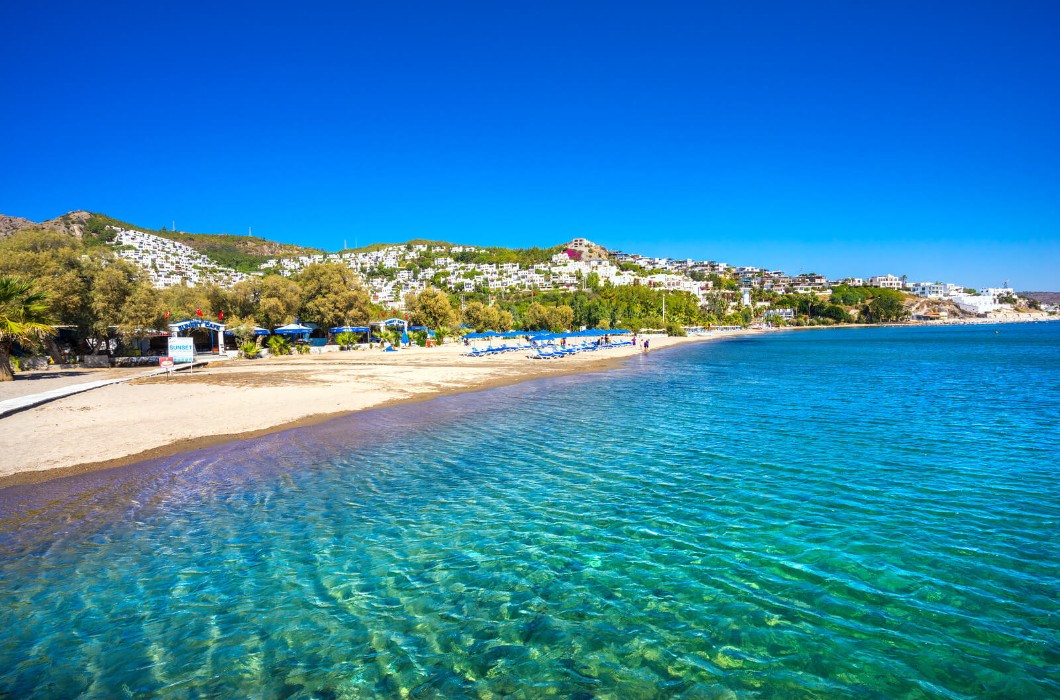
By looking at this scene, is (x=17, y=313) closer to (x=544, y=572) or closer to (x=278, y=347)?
(x=278, y=347)

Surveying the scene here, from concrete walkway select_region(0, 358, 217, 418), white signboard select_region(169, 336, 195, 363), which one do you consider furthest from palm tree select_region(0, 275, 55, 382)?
white signboard select_region(169, 336, 195, 363)

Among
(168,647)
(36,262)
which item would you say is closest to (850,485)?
(168,647)

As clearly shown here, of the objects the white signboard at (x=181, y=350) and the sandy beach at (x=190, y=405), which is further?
the white signboard at (x=181, y=350)

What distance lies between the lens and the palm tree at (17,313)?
23219 mm

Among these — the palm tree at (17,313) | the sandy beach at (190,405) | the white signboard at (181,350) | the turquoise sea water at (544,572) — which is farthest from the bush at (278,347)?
the turquoise sea water at (544,572)

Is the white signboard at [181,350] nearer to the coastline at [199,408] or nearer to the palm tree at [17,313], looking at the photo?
the coastline at [199,408]

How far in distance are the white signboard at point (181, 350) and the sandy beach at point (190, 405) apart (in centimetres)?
203

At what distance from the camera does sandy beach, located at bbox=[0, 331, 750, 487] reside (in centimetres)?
1232

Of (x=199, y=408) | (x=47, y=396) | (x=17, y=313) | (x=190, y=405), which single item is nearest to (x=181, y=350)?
(x=17, y=313)

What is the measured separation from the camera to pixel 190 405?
18516 mm

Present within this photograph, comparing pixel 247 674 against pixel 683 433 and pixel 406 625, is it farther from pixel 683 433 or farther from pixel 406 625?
pixel 683 433

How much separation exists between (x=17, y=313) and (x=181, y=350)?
7.96m

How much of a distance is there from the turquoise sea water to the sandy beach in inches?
62.1

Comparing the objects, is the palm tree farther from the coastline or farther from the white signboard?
the white signboard
